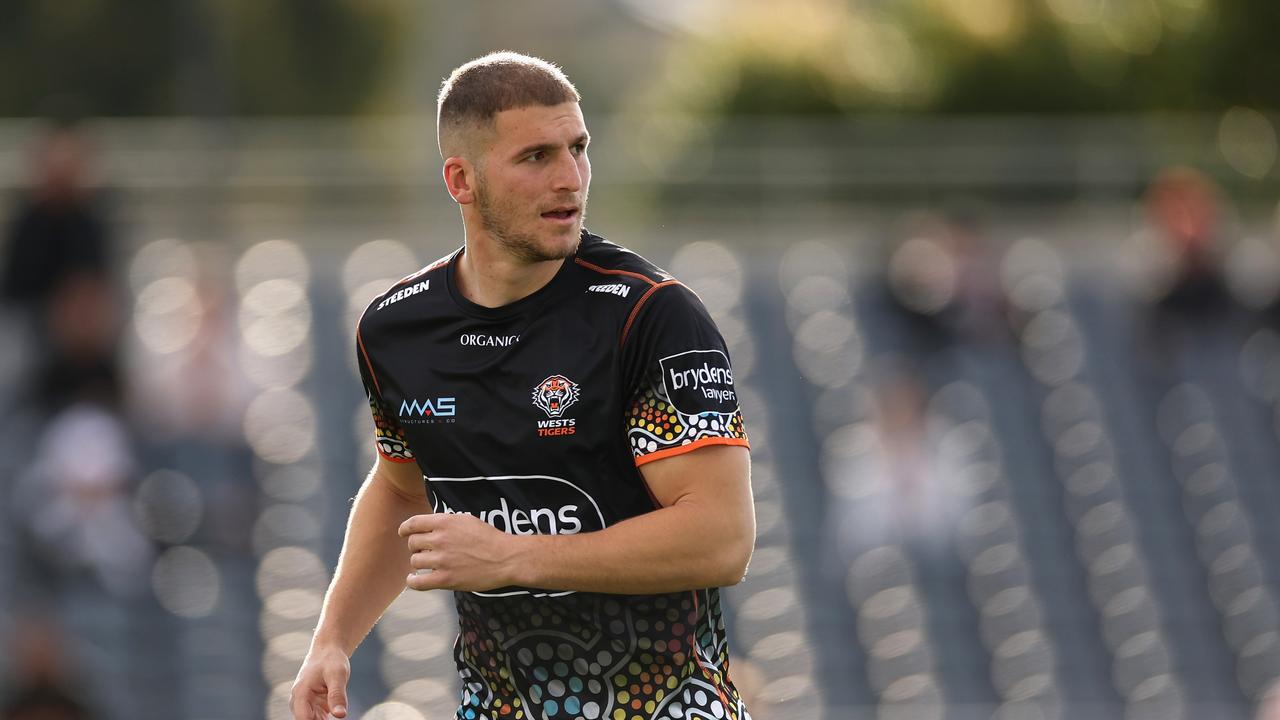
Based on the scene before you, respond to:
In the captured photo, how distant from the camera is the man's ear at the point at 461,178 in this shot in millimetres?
4666

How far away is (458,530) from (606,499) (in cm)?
42

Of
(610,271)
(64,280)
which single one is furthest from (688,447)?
(64,280)

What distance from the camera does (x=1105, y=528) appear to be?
15320 mm

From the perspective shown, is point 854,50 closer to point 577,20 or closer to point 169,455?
point 169,455

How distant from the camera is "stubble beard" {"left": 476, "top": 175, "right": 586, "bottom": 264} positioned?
458 centimetres

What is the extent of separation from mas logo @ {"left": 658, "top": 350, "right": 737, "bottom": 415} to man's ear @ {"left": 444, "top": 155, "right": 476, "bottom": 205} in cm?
66

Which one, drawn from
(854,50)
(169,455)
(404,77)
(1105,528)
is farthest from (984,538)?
(404,77)

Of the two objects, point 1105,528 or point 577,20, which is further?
point 577,20

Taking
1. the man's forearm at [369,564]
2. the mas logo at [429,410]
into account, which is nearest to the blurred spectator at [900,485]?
the man's forearm at [369,564]

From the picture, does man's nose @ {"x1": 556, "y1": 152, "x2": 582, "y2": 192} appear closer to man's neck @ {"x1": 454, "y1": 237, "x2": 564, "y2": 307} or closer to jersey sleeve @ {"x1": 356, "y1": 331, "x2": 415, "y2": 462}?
man's neck @ {"x1": 454, "y1": 237, "x2": 564, "y2": 307}

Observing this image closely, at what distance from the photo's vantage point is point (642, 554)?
434 centimetres

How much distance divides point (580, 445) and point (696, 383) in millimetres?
332

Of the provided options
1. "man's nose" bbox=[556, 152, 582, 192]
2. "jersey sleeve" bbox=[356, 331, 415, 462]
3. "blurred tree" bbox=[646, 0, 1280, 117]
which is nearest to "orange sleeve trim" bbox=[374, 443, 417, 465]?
"jersey sleeve" bbox=[356, 331, 415, 462]

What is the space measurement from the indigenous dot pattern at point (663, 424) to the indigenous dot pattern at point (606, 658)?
1.35 ft
